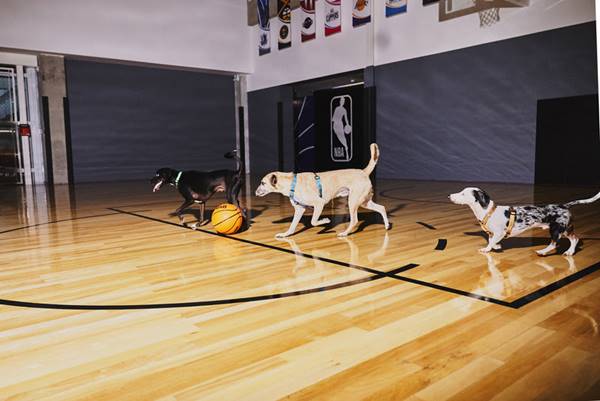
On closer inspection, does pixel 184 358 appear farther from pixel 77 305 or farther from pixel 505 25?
pixel 505 25

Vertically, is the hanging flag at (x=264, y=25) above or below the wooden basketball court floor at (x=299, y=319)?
above

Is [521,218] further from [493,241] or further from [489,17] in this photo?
[489,17]

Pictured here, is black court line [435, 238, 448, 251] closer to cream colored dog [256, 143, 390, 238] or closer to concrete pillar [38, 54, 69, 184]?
cream colored dog [256, 143, 390, 238]

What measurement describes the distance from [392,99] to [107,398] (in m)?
11.3

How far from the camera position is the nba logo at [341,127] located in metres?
12.0

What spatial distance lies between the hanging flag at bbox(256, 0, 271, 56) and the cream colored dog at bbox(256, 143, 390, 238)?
11.5m

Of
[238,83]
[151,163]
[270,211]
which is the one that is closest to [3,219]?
[270,211]

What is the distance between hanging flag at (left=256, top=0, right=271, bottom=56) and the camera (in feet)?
48.0

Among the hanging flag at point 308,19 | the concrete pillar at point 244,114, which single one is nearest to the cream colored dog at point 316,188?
the hanging flag at point 308,19

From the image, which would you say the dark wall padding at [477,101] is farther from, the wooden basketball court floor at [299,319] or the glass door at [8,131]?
the glass door at [8,131]

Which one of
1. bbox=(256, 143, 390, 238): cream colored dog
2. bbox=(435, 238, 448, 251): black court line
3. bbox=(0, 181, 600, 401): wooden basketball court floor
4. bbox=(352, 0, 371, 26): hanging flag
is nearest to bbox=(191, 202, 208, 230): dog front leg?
bbox=(0, 181, 600, 401): wooden basketball court floor

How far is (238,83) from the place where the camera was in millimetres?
15922

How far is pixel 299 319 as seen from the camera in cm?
220

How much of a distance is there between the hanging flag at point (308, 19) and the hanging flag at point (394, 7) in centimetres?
262
